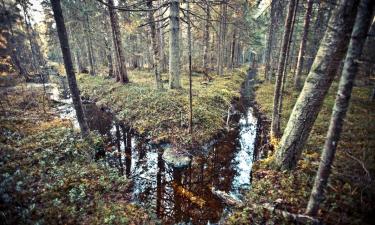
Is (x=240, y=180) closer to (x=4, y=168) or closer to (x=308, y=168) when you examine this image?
(x=308, y=168)

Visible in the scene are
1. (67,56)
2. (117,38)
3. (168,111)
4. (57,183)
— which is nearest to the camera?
(57,183)

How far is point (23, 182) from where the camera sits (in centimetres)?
575

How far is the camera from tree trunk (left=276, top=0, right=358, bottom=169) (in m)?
4.61

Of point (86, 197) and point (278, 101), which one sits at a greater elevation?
point (278, 101)

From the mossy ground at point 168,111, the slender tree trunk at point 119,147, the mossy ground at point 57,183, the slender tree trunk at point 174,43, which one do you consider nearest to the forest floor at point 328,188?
the mossy ground at point 57,183

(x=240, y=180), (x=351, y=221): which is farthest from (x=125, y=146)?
(x=351, y=221)

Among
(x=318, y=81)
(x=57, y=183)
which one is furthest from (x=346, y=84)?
(x=57, y=183)

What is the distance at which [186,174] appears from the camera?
303 inches

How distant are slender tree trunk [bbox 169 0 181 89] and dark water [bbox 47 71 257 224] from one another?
505 centimetres

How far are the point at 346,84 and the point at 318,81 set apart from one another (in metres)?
2.35

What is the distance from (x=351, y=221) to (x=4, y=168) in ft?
31.5

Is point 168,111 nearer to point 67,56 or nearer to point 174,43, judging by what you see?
point 174,43

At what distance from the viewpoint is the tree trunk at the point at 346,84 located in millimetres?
2908

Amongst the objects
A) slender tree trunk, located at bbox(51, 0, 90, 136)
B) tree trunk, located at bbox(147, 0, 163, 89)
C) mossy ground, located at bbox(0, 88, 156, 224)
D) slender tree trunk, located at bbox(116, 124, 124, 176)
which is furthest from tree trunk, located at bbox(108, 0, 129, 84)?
mossy ground, located at bbox(0, 88, 156, 224)
